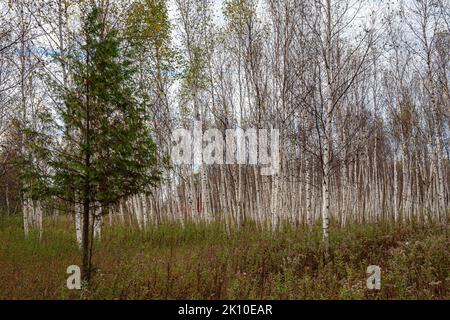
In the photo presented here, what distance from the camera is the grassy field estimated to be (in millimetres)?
7172

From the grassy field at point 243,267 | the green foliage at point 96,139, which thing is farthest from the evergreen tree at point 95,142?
the grassy field at point 243,267

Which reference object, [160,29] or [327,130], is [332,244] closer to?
[327,130]

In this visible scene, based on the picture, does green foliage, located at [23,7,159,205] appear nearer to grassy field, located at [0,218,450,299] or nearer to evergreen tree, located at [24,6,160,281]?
evergreen tree, located at [24,6,160,281]

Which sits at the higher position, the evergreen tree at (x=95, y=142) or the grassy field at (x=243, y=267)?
the evergreen tree at (x=95, y=142)

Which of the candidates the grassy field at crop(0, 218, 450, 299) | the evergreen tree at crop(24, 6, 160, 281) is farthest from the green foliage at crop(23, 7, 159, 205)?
the grassy field at crop(0, 218, 450, 299)

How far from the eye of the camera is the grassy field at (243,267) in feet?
23.5

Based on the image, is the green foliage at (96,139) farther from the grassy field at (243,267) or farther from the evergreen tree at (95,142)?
the grassy field at (243,267)

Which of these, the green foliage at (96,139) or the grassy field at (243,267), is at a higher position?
the green foliage at (96,139)

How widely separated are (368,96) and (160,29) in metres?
14.7

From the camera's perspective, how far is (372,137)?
2686cm

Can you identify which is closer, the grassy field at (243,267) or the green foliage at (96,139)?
the grassy field at (243,267)

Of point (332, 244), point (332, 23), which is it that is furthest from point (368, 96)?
point (332, 244)

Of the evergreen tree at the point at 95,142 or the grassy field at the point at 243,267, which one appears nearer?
the grassy field at the point at 243,267

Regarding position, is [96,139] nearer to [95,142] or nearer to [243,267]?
[95,142]
